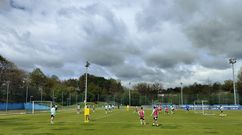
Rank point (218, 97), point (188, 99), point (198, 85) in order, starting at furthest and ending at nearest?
point (198, 85) → point (188, 99) → point (218, 97)

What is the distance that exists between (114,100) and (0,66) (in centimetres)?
5858

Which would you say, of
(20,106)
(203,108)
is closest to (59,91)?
(20,106)

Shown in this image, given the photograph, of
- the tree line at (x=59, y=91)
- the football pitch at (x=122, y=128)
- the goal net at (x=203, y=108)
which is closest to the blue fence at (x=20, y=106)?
the tree line at (x=59, y=91)

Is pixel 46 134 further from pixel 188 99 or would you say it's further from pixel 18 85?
Result: pixel 188 99

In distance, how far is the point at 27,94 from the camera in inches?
4636

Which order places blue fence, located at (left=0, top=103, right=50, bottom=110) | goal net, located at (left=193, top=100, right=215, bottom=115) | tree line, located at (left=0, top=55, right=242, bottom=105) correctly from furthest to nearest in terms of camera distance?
tree line, located at (left=0, top=55, right=242, bottom=105)
blue fence, located at (left=0, top=103, right=50, bottom=110)
goal net, located at (left=193, top=100, right=215, bottom=115)

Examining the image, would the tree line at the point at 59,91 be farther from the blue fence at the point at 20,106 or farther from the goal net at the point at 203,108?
the goal net at the point at 203,108

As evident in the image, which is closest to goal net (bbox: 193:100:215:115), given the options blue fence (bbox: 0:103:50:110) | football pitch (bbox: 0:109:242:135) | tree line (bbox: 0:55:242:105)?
tree line (bbox: 0:55:242:105)

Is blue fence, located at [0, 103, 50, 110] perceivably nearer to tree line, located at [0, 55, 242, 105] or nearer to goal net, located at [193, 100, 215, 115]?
tree line, located at [0, 55, 242, 105]

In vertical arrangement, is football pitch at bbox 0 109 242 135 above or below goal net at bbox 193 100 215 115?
above

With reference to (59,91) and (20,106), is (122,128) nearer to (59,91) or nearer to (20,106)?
(20,106)

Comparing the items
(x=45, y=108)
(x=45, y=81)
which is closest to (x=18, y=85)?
(x=45, y=108)

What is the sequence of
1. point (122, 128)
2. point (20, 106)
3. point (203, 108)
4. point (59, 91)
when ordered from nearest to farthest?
point (122, 128), point (203, 108), point (20, 106), point (59, 91)

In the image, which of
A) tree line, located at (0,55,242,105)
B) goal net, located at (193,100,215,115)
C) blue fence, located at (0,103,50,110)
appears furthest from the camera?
tree line, located at (0,55,242,105)
